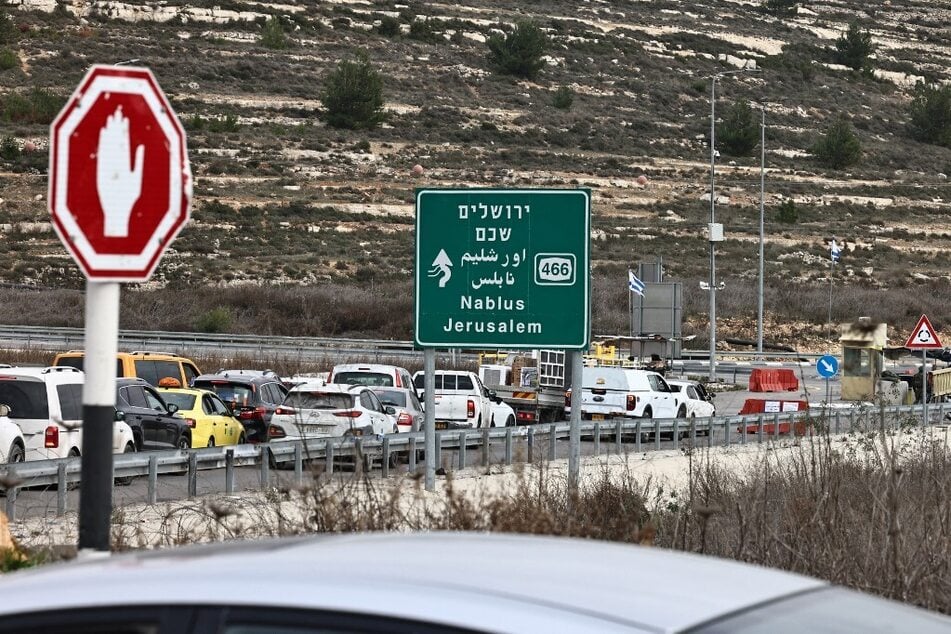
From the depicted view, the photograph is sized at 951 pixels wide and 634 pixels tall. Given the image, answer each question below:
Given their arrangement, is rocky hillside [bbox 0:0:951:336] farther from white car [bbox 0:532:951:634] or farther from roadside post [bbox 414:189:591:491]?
white car [bbox 0:532:951:634]

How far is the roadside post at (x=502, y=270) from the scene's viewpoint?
1764 cm

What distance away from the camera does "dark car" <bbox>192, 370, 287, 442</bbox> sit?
88.4 ft

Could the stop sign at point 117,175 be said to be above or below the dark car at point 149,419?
above

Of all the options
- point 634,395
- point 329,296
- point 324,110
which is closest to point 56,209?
point 634,395

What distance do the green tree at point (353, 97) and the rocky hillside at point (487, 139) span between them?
106 cm

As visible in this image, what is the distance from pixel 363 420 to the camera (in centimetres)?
2375

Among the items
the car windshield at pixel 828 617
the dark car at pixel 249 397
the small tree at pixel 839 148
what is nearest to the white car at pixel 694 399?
the dark car at pixel 249 397

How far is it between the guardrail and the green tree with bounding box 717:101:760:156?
75.7 m

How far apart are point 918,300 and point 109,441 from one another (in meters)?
68.1

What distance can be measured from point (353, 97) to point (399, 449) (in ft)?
251

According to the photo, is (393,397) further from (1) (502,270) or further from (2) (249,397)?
(1) (502,270)

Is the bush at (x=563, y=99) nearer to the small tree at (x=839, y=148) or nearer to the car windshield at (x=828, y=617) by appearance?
the small tree at (x=839, y=148)

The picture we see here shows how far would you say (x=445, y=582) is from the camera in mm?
2971

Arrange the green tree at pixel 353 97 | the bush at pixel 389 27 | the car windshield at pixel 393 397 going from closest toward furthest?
1. the car windshield at pixel 393 397
2. the green tree at pixel 353 97
3. the bush at pixel 389 27
